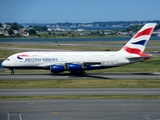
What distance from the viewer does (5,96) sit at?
40.6 meters

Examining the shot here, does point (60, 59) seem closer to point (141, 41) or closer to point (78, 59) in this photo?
point (78, 59)

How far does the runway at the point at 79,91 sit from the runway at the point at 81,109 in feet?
15.3

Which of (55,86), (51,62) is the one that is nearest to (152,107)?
(55,86)

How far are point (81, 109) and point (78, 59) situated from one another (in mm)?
29629

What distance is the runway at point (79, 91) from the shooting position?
42875mm

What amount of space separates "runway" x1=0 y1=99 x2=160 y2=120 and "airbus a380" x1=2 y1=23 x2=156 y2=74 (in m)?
24.6

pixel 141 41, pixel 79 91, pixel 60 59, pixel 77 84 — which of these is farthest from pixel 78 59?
pixel 79 91

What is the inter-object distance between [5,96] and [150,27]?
31.8 meters

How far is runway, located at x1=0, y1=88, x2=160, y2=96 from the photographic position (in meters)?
42.9

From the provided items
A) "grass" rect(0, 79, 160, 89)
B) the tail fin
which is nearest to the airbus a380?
the tail fin

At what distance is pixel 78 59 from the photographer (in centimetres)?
6306

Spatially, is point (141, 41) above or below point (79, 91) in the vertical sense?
above

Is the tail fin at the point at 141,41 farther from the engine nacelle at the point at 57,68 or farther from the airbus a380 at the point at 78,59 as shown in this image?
the engine nacelle at the point at 57,68

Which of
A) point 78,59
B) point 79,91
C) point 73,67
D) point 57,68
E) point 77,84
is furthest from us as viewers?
point 78,59
